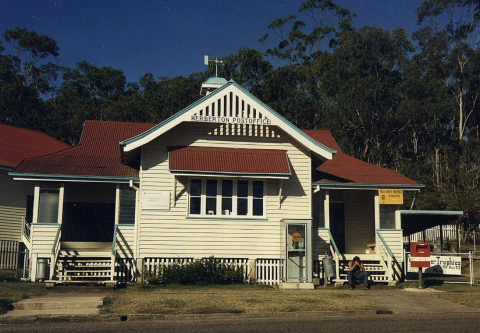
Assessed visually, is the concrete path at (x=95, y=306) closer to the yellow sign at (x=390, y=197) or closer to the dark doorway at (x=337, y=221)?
the yellow sign at (x=390, y=197)

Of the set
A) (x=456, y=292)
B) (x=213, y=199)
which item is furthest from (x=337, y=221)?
(x=456, y=292)

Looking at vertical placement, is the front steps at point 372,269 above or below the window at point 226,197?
below

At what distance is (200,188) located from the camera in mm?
20391

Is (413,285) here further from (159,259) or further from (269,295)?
(159,259)

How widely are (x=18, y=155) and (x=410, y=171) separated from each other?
34.1 meters

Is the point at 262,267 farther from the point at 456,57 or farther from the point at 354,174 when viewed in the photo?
the point at 456,57

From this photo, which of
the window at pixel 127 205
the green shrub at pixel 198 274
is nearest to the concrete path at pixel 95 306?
the green shrub at pixel 198 274

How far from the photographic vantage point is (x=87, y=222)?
23.4 metres

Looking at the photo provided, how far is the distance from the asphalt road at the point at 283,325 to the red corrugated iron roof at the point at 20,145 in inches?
597

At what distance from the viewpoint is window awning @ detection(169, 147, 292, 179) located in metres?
19.6

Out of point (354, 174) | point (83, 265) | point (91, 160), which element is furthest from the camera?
point (354, 174)

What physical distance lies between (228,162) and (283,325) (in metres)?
9.12

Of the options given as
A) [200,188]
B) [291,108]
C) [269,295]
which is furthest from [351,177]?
[291,108]

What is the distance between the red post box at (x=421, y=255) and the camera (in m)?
18.6
